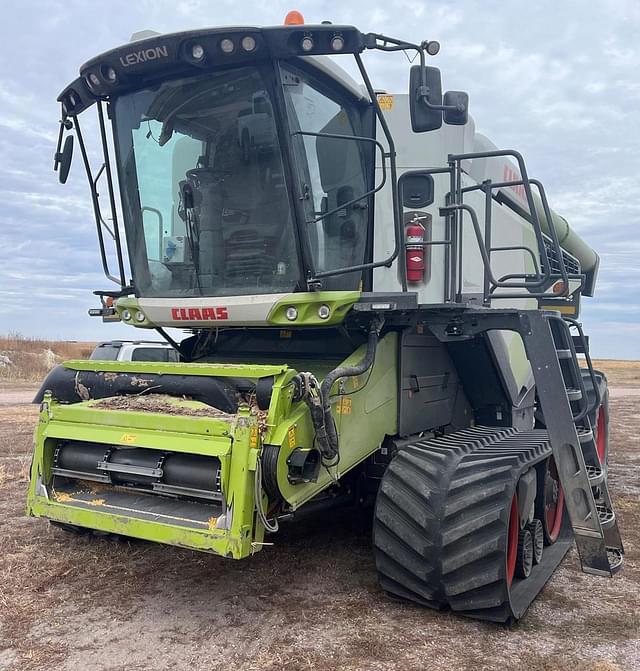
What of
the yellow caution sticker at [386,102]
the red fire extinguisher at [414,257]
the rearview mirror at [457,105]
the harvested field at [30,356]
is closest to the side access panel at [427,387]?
the red fire extinguisher at [414,257]

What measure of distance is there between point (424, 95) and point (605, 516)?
2.81m

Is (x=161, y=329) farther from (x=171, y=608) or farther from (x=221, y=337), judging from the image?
(x=171, y=608)

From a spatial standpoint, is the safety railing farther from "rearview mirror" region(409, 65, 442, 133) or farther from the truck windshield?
the truck windshield

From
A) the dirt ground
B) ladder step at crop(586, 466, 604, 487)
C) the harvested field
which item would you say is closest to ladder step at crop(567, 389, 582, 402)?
ladder step at crop(586, 466, 604, 487)

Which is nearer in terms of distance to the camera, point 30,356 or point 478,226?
point 478,226

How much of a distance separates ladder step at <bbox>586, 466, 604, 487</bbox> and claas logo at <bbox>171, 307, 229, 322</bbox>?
251 cm

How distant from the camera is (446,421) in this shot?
5707mm

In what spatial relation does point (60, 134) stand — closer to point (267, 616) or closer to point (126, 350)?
point (267, 616)

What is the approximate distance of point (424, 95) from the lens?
4.09m

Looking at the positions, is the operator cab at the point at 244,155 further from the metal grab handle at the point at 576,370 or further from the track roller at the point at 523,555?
the track roller at the point at 523,555

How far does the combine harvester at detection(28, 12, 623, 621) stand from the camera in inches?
157

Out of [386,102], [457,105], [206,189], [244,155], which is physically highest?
[386,102]

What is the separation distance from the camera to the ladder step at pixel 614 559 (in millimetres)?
4310

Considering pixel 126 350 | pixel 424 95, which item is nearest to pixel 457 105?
pixel 424 95
